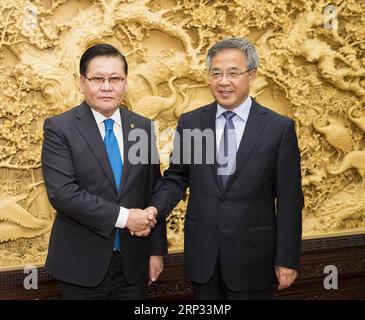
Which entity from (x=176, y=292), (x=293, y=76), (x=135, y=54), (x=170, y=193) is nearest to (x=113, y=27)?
(x=135, y=54)

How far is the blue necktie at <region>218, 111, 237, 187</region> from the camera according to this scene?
6.02 ft

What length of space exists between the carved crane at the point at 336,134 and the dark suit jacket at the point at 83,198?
1.75m

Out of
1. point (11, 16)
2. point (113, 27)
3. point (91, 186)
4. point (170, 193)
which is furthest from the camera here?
point (113, 27)

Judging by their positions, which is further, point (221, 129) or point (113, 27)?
point (113, 27)

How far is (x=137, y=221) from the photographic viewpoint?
177 centimetres

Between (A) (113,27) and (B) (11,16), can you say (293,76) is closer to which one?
(A) (113,27)

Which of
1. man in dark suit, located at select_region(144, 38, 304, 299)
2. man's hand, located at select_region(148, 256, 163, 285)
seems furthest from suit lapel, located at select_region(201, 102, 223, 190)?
man's hand, located at select_region(148, 256, 163, 285)

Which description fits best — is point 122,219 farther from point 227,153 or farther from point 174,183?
point 227,153

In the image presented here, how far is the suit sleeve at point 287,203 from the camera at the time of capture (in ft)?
5.99

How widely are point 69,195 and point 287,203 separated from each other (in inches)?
29.6

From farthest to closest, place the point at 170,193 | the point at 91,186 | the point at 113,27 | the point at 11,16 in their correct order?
the point at 113,27 → the point at 11,16 → the point at 170,193 → the point at 91,186

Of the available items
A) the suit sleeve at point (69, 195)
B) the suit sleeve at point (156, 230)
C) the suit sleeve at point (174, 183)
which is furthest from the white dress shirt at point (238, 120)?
the suit sleeve at point (69, 195)

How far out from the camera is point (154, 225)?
1869 mm

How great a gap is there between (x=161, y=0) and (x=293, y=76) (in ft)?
3.03
